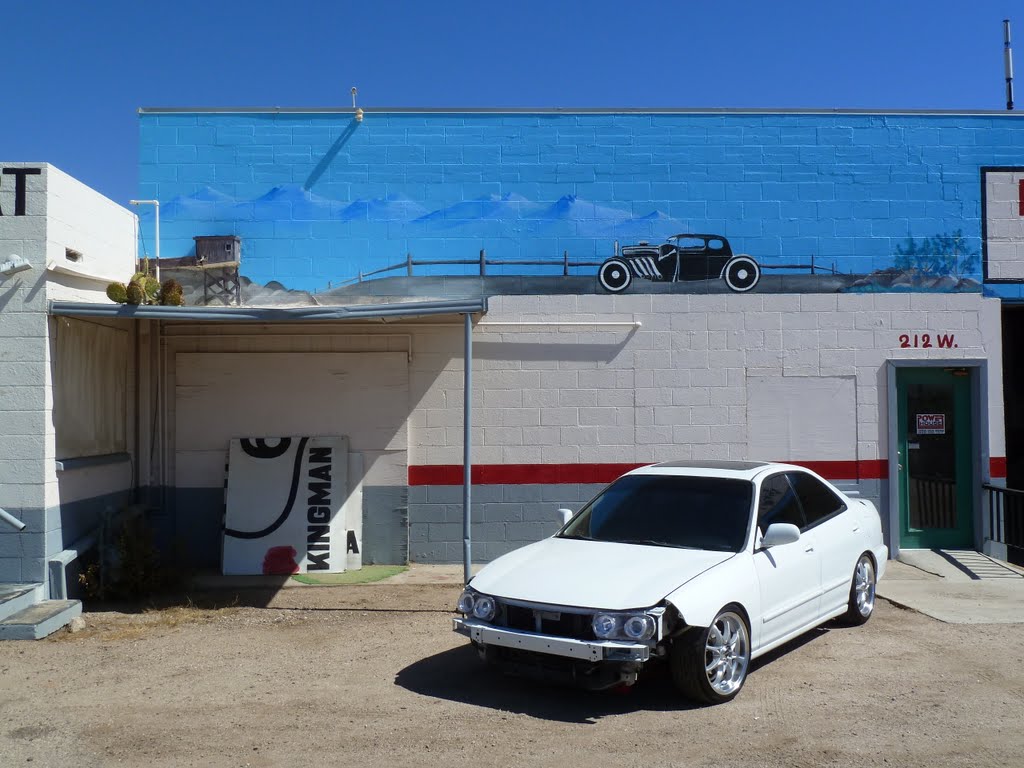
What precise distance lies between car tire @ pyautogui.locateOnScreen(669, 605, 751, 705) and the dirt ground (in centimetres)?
14

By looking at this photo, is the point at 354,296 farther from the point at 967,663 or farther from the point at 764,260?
the point at 967,663

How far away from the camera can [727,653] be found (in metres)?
6.17

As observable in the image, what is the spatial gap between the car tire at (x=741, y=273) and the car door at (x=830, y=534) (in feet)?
13.1

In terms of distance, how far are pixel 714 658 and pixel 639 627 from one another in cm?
70

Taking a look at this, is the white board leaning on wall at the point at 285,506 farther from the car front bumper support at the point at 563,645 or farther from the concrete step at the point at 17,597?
the car front bumper support at the point at 563,645

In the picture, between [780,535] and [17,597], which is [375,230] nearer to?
[17,597]

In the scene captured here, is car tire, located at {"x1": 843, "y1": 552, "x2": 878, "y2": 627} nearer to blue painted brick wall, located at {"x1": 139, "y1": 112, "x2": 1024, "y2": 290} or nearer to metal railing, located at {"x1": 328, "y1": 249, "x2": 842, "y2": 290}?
blue painted brick wall, located at {"x1": 139, "y1": 112, "x2": 1024, "y2": 290}

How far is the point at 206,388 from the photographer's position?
11375mm

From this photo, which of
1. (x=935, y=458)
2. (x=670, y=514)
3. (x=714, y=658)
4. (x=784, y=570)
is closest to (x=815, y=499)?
(x=784, y=570)

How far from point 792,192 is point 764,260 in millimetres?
958

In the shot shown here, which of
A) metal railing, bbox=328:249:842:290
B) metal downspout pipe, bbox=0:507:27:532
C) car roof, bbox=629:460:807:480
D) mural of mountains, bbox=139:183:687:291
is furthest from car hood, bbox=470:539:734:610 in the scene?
mural of mountains, bbox=139:183:687:291

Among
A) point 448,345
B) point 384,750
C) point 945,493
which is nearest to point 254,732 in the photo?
point 384,750

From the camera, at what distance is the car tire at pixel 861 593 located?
8.11 meters

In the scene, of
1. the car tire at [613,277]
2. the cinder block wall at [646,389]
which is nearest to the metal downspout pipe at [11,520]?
the cinder block wall at [646,389]
